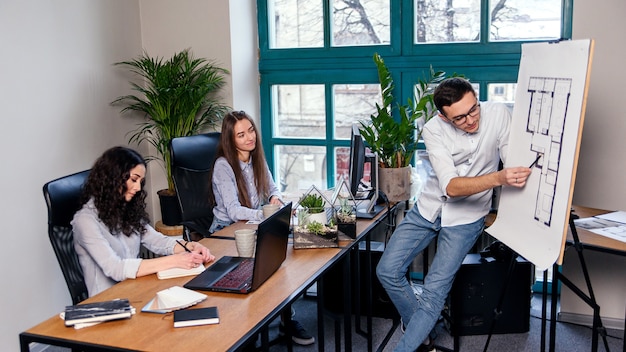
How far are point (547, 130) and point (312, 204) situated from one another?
1005 mm

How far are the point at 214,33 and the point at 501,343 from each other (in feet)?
8.18

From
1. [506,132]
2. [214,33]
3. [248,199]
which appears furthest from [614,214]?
[214,33]

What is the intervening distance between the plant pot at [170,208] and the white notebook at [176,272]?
66.6 inches

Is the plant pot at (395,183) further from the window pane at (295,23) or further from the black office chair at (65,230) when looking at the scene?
the black office chair at (65,230)

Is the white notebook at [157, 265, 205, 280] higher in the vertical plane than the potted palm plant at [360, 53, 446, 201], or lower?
lower

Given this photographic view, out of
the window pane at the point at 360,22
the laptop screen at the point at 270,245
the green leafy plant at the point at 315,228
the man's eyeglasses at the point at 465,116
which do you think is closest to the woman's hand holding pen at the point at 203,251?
the laptop screen at the point at 270,245

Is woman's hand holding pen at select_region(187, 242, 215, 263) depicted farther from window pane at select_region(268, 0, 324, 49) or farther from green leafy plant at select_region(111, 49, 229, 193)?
window pane at select_region(268, 0, 324, 49)

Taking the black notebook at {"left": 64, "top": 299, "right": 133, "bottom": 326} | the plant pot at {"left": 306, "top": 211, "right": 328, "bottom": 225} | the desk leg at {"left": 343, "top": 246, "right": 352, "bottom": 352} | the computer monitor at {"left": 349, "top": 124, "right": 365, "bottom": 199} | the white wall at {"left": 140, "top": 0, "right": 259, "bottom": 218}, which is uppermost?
the white wall at {"left": 140, "top": 0, "right": 259, "bottom": 218}

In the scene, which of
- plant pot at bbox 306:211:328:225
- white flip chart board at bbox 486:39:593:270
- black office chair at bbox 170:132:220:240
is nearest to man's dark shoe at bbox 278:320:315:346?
black office chair at bbox 170:132:220:240

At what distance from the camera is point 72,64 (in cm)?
379

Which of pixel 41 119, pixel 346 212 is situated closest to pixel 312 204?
pixel 346 212

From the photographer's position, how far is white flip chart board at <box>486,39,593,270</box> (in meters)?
2.32

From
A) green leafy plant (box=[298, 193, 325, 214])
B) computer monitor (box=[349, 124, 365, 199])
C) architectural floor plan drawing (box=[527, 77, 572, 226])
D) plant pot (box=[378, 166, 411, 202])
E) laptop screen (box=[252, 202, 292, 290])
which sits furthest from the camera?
plant pot (box=[378, 166, 411, 202])

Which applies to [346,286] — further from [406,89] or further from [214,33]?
[214,33]
